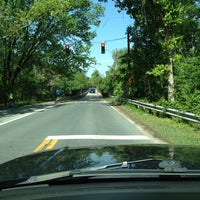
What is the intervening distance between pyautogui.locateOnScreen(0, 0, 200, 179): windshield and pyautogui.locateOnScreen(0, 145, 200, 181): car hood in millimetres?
10

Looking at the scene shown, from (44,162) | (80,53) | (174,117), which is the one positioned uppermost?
(80,53)

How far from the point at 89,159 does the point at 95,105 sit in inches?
1405

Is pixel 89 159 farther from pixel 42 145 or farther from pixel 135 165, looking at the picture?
pixel 42 145

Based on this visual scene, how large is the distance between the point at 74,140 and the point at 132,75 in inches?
914

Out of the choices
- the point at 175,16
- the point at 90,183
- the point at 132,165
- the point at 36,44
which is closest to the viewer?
the point at 90,183

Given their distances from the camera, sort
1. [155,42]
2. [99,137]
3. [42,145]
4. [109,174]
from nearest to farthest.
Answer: [109,174], [42,145], [99,137], [155,42]

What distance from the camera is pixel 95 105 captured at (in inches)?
1554

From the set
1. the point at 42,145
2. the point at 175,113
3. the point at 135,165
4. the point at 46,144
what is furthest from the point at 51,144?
the point at 135,165

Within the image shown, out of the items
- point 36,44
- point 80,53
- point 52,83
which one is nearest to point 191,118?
point 36,44

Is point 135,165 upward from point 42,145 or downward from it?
upward

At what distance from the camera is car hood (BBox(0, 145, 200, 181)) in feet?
11.0

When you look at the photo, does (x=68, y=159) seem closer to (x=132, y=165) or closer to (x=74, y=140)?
(x=132, y=165)

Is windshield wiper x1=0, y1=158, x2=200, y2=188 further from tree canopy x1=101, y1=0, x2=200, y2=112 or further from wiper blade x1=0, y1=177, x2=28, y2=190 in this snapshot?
tree canopy x1=101, y1=0, x2=200, y2=112

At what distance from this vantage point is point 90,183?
2.98 metres
